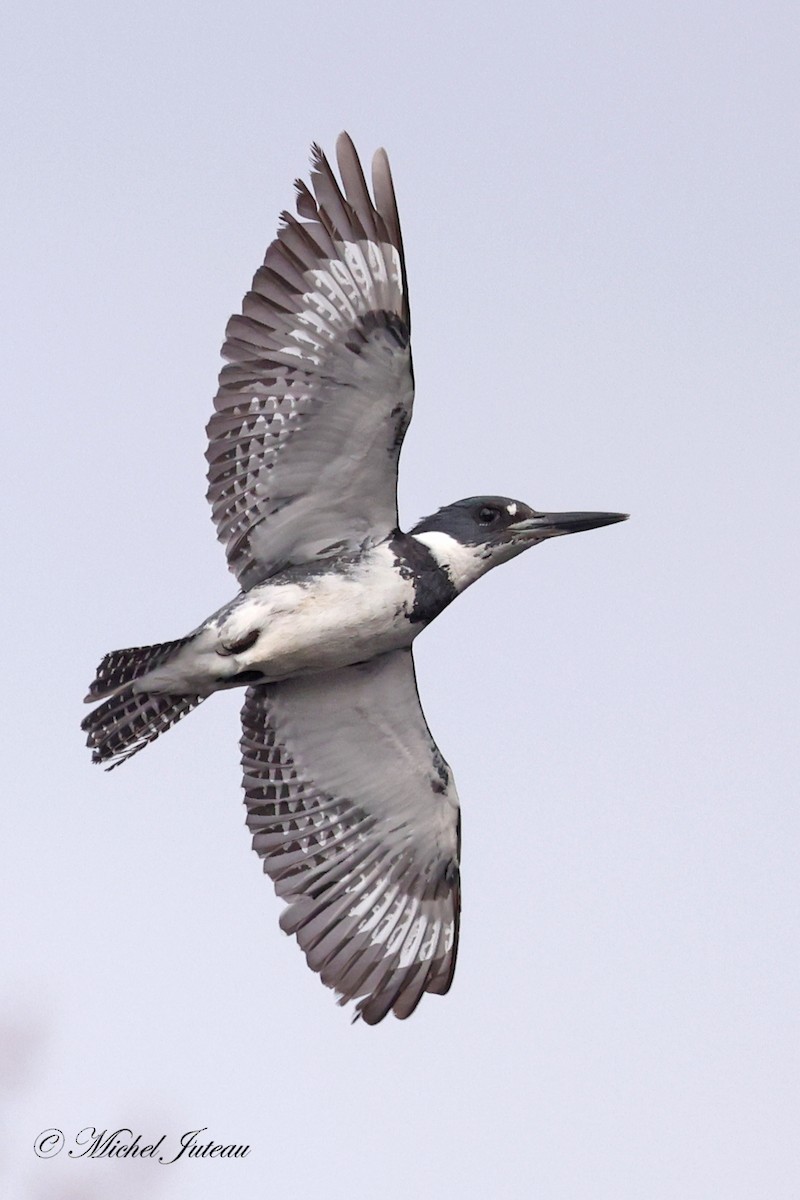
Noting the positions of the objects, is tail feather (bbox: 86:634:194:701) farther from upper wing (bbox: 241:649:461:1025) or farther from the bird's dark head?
the bird's dark head

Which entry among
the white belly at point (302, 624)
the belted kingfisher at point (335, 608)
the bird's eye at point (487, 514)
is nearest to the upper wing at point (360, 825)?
the belted kingfisher at point (335, 608)

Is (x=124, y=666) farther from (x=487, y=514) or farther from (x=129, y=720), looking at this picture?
(x=487, y=514)

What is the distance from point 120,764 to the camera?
9.34 meters

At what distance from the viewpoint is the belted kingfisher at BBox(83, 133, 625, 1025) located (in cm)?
878

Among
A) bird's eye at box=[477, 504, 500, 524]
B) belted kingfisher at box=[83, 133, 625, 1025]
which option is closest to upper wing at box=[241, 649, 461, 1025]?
belted kingfisher at box=[83, 133, 625, 1025]

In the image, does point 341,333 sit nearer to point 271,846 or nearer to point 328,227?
point 328,227

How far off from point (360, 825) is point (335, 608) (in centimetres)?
134

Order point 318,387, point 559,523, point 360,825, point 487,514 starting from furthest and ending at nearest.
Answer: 1. point 360,825
2. point 559,523
3. point 487,514
4. point 318,387

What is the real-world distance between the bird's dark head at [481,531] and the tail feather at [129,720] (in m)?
1.27

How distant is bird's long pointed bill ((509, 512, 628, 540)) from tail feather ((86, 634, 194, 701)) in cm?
167

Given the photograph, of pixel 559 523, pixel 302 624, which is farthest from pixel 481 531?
pixel 302 624

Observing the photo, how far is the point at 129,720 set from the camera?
9.23 m

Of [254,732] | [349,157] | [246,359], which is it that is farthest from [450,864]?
[349,157]

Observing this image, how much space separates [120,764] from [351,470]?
1724mm
